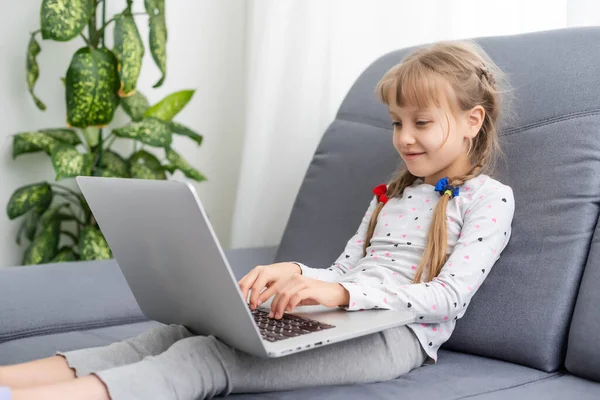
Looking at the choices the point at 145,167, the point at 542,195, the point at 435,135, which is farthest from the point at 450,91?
the point at 145,167

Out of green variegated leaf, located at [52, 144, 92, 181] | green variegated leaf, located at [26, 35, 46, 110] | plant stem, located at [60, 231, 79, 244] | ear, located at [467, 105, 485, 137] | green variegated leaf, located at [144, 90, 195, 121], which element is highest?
green variegated leaf, located at [26, 35, 46, 110]

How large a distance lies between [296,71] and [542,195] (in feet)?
3.92

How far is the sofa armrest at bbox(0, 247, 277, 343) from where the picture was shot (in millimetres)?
1427

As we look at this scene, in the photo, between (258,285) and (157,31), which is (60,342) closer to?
(258,285)

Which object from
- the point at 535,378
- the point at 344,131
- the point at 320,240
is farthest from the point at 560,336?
the point at 344,131

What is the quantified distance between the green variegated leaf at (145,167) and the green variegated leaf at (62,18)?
44 cm

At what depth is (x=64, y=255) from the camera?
2.39m

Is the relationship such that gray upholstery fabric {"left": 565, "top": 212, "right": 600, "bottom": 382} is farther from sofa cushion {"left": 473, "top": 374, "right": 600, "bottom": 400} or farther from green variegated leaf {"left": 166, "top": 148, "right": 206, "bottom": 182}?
green variegated leaf {"left": 166, "top": 148, "right": 206, "bottom": 182}

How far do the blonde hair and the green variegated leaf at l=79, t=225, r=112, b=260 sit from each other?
46.4 inches

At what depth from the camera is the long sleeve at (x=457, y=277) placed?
117 cm

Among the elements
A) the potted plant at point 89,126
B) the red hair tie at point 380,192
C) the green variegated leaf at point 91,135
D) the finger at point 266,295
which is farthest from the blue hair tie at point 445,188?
the green variegated leaf at point 91,135

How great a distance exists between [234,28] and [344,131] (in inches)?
44.4

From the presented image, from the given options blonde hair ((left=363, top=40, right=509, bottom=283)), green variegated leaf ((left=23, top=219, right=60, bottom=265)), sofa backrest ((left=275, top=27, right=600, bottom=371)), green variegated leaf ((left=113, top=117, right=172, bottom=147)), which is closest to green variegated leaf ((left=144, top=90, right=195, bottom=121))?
green variegated leaf ((left=113, top=117, right=172, bottom=147))

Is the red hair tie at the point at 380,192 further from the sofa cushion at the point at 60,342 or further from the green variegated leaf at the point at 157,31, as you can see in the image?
the green variegated leaf at the point at 157,31
